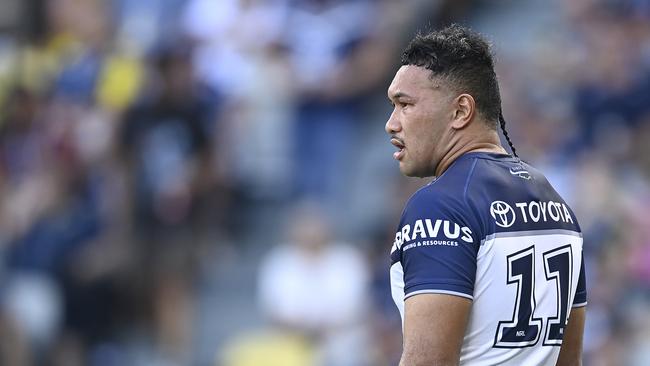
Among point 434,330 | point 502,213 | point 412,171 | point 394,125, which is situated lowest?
point 434,330

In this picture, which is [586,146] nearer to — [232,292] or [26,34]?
[232,292]

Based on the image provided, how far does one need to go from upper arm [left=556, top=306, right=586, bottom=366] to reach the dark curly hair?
0.68m

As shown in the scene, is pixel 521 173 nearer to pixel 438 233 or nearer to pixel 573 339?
pixel 438 233

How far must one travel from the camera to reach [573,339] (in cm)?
398

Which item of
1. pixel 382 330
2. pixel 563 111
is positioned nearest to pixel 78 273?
pixel 382 330

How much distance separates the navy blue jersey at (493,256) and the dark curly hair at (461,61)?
189 millimetres

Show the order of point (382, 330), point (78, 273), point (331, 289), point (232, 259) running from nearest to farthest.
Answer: point (382, 330) → point (331, 289) → point (78, 273) → point (232, 259)

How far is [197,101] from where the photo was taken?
11.5 m

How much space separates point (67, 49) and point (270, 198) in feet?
8.57

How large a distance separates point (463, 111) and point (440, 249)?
0.51 meters

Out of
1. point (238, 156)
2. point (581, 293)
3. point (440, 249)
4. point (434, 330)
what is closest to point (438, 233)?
point (440, 249)

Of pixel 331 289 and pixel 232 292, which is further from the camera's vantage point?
pixel 232 292

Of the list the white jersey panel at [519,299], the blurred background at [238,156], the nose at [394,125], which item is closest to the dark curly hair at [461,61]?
the nose at [394,125]

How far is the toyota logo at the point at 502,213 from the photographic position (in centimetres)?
360
